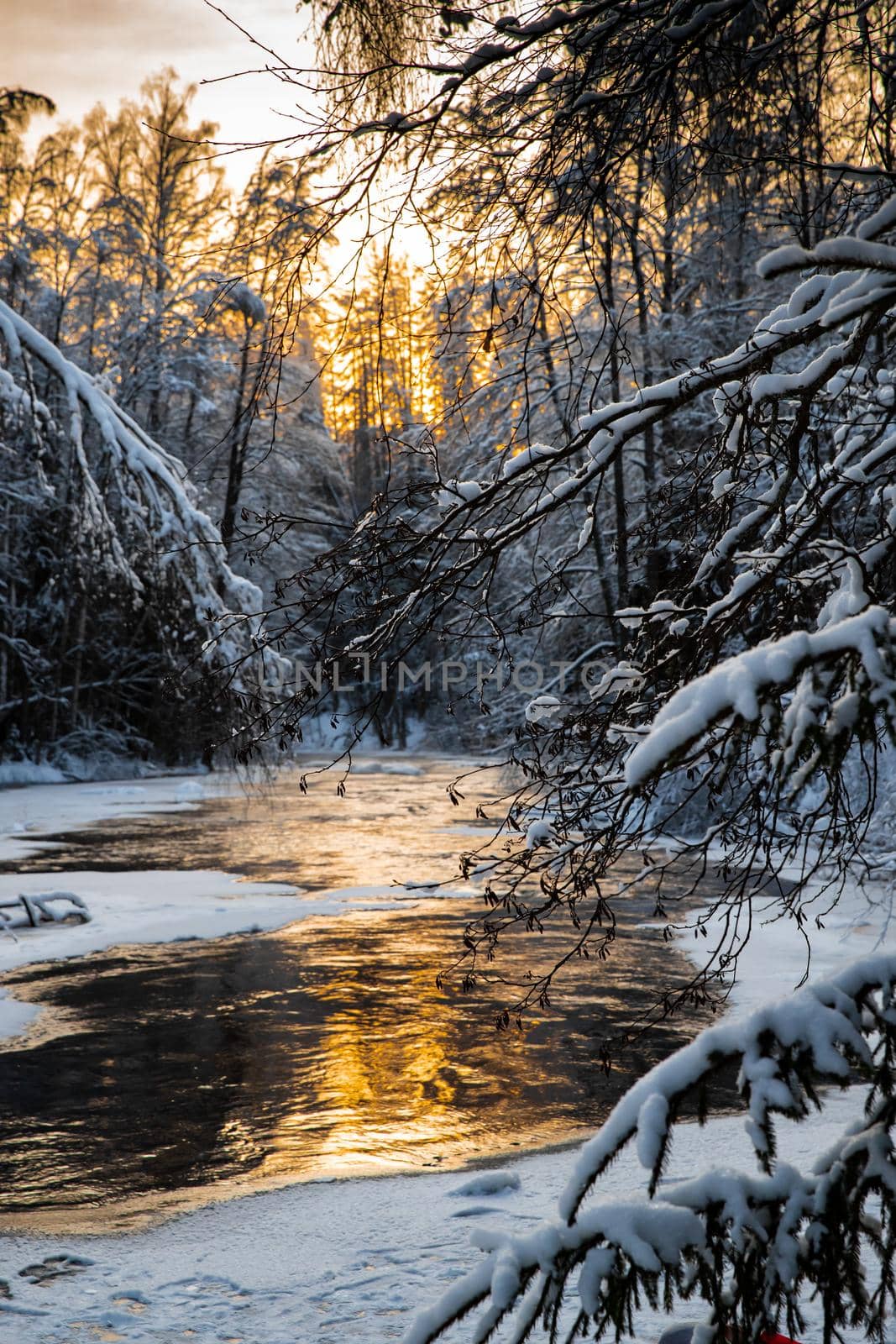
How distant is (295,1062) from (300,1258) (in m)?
2.81

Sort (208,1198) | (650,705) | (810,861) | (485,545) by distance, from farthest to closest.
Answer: (810,861), (208,1198), (650,705), (485,545)

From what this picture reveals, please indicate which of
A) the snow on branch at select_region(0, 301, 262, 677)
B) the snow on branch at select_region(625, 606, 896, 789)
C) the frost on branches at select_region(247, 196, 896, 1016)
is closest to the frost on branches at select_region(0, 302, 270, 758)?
the snow on branch at select_region(0, 301, 262, 677)

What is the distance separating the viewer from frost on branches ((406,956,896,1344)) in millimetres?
2098

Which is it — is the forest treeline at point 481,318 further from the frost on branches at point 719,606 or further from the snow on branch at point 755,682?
the snow on branch at point 755,682

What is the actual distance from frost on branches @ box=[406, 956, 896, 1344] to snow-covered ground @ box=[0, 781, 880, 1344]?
A: 2.46m

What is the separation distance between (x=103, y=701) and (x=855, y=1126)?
86.2 ft

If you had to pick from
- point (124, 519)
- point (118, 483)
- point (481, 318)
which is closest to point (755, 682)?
point (481, 318)

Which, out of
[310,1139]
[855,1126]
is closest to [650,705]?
[855,1126]

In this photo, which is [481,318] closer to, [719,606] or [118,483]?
[719,606]

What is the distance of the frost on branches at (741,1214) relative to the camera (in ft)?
6.88

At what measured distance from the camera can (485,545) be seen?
3.12m

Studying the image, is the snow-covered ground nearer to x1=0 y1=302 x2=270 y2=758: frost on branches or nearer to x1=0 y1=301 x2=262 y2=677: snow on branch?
x1=0 y1=302 x2=270 y2=758: frost on branches

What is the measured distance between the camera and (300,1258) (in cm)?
507

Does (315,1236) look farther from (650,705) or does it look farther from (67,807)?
(67,807)
